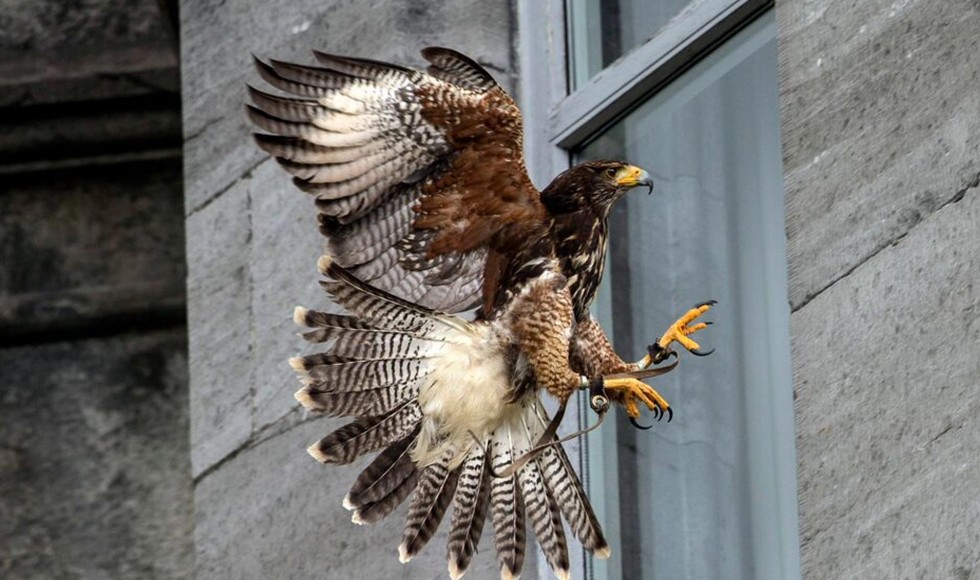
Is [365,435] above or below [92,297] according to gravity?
below

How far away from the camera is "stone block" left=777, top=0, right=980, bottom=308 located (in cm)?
486

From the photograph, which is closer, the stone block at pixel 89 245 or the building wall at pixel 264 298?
the building wall at pixel 264 298

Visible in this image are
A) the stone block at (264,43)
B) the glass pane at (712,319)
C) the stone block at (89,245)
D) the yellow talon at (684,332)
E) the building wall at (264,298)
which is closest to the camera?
the yellow talon at (684,332)

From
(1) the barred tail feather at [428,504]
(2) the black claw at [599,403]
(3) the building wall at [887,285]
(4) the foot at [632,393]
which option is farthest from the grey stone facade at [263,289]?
(1) the barred tail feather at [428,504]

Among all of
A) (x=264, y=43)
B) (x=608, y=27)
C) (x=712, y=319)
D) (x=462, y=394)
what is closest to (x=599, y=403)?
(x=462, y=394)

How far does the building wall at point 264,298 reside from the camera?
6164mm

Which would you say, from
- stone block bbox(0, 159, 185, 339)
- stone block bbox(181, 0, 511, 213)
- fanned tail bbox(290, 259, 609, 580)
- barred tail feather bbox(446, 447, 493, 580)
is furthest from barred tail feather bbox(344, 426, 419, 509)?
stone block bbox(0, 159, 185, 339)

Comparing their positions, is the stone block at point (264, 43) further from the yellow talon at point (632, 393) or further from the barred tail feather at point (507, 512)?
the yellow talon at point (632, 393)

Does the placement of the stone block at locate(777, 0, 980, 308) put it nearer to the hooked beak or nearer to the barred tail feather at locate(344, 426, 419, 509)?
the hooked beak

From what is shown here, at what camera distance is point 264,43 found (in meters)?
6.66

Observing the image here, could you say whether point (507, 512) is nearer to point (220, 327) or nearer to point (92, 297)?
point (220, 327)

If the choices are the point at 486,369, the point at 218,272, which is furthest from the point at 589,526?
the point at 218,272

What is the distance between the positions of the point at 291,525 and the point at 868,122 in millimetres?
1806

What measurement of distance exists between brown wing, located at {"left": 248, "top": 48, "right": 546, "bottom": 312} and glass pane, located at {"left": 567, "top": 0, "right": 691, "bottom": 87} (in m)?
0.84
